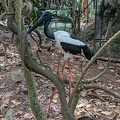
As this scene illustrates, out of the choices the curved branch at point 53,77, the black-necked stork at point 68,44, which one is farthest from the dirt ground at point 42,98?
the curved branch at point 53,77

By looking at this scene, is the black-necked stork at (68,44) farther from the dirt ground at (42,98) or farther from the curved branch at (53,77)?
the curved branch at (53,77)

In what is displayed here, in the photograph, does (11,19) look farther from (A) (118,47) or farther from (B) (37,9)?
(B) (37,9)

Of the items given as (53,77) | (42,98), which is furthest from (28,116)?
(53,77)

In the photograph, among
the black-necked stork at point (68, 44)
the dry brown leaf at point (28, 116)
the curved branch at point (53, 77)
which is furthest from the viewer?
the dry brown leaf at point (28, 116)

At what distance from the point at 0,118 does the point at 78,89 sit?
102cm

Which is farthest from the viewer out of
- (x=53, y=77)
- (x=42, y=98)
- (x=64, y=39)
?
(x=42, y=98)

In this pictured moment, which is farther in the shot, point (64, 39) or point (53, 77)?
point (64, 39)

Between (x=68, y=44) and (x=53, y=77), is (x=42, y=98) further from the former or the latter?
(x=53, y=77)

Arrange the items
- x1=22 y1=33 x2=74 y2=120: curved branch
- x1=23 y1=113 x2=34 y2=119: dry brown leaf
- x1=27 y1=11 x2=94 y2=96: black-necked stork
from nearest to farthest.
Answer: x1=22 y1=33 x2=74 y2=120: curved branch < x1=27 y1=11 x2=94 y2=96: black-necked stork < x1=23 y1=113 x2=34 y2=119: dry brown leaf

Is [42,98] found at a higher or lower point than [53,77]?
lower

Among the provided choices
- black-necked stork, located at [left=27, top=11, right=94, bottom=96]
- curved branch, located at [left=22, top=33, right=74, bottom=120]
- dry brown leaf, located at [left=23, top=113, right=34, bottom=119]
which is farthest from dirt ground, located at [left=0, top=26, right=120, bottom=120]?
curved branch, located at [left=22, top=33, right=74, bottom=120]

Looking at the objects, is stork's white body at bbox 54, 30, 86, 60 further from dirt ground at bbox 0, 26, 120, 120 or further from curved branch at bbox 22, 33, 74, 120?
curved branch at bbox 22, 33, 74, 120

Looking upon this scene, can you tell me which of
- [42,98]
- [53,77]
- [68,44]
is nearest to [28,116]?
[42,98]

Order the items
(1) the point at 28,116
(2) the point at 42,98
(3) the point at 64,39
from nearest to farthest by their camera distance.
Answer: (3) the point at 64,39, (1) the point at 28,116, (2) the point at 42,98
